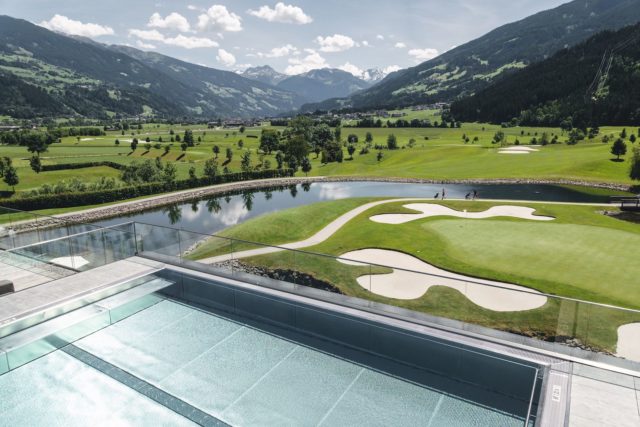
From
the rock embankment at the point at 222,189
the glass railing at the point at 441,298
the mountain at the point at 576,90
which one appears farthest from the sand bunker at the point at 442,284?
the mountain at the point at 576,90

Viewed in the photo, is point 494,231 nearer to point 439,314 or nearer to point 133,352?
point 439,314

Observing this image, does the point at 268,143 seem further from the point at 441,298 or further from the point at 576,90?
the point at 576,90

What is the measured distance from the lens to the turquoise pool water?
23.5 feet

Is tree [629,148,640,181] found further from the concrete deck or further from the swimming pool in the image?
the concrete deck

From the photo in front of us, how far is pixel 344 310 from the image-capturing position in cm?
1024

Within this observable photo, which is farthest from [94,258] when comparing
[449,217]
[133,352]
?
[449,217]

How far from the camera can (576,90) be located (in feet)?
485

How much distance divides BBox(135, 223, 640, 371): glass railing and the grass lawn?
43mm

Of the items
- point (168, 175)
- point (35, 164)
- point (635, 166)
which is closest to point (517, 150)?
point (635, 166)

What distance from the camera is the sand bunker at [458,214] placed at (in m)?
33.7

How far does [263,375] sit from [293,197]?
173 ft

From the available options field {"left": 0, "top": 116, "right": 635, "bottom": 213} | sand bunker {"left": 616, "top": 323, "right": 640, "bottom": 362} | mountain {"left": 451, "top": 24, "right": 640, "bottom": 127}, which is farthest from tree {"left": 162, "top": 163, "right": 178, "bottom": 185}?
mountain {"left": 451, "top": 24, "right": 640, "bottom": 127}

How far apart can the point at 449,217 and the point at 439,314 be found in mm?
25051

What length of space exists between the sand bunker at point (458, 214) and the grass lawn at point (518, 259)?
3.87 ft
